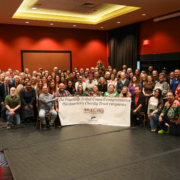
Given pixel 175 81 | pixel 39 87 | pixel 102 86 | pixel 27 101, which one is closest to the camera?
pixel 27 101

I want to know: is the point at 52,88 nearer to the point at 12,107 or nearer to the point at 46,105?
the point at 46,105

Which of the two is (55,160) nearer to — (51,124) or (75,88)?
(51,124)

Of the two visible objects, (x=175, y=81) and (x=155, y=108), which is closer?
(x=155, y=108)

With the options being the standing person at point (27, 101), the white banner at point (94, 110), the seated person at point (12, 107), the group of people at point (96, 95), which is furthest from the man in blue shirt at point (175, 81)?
the seated person at point (12, 107)

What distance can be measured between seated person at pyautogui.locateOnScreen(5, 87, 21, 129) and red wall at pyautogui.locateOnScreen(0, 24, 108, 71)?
211 inches

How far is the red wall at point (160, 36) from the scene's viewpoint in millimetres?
8523

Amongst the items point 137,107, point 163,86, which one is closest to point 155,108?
point 137,107

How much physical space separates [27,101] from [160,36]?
6.62 meters

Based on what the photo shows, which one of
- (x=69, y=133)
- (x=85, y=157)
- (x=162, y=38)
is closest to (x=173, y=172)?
(x=85, y=157)

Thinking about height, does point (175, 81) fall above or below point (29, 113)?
above

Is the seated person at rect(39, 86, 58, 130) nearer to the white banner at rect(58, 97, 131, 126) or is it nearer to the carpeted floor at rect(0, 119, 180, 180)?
the white banner at rect(58, 97, 131, 126)

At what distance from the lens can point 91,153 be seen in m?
4.09

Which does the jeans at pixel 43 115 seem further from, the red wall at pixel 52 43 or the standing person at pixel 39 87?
the red wall at pixel 52 43

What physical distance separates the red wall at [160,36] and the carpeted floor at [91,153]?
15.8 ft
